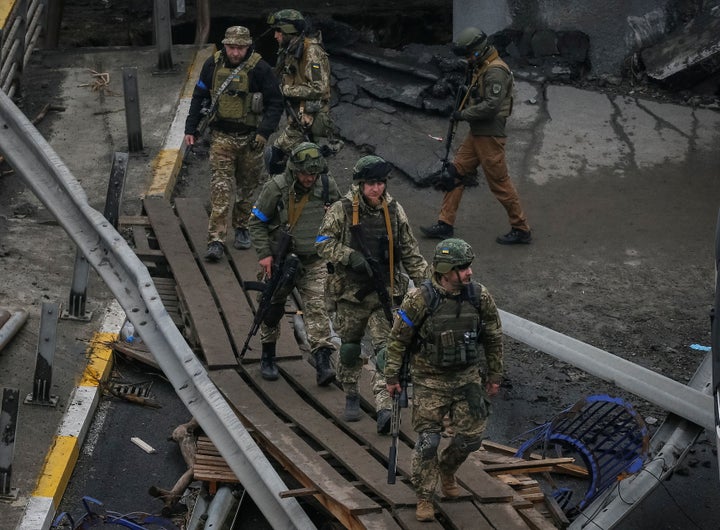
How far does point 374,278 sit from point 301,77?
3.85 m

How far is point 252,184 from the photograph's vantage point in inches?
460

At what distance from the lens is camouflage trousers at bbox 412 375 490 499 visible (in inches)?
317

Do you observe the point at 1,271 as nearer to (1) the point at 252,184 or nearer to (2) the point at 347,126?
(1) the point at 252,184

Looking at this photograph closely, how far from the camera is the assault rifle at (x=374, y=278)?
8922mm

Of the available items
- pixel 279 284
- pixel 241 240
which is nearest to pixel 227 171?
pixel 241 240

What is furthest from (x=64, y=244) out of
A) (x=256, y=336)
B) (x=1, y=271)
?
(x=256, y=336)

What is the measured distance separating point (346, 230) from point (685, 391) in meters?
2.60

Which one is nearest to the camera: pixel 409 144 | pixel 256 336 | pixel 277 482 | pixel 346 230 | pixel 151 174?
pixel 277 482

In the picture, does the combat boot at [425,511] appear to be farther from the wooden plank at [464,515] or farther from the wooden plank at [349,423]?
the wooden plank at [349,423]

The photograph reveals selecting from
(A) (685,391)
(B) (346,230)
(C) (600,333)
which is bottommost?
(C) (600,333)

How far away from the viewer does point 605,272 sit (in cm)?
1264

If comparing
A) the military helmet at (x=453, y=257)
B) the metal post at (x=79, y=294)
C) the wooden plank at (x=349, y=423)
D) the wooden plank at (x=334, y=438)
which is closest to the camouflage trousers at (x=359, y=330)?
the wooden plank at (x=349, y=423)

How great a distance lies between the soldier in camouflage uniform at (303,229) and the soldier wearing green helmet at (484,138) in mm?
3313

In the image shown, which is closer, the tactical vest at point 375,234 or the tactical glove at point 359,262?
the tactical glove at point 359,262
